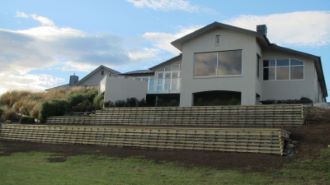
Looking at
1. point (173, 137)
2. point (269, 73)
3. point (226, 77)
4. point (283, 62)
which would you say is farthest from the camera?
point (269, 73)

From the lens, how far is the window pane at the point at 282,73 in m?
30.2

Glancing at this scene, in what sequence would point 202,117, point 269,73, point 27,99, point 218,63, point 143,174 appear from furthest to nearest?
point 27,99 → point 269,73 → point 218,63 → point 202,117 → point 143,174

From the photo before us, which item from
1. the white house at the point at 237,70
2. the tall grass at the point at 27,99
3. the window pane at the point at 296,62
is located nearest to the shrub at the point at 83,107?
the tall grass at the point at 27,99

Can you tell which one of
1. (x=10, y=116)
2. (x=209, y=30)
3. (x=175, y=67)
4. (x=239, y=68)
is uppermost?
(x=209, y=30)

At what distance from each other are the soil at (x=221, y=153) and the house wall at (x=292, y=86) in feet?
35.0

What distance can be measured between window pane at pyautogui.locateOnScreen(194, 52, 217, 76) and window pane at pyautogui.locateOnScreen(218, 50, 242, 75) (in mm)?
451

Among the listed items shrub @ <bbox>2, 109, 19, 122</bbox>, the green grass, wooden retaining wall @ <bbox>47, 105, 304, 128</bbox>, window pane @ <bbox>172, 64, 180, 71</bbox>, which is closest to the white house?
window pane @ <bbox>172, 64, 180, 71</bbox>

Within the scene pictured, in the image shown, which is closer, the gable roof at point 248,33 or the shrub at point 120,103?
the gable roof at point 248,33

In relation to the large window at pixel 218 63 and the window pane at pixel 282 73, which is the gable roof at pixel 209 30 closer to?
the large window at pixel 218 63

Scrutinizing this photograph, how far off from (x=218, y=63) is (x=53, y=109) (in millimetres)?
11353

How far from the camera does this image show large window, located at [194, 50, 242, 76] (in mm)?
29250

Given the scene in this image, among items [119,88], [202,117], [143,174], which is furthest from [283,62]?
[143,174]

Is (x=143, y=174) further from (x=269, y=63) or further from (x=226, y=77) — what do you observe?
(x=269, y=63)

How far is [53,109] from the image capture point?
93.9 ft
